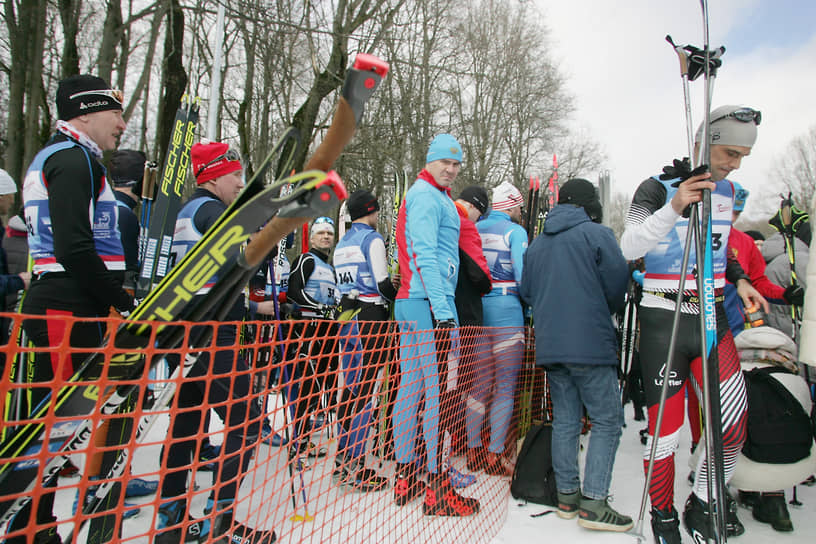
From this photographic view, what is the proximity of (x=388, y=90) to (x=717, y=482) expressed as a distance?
Answer: 14947 mm

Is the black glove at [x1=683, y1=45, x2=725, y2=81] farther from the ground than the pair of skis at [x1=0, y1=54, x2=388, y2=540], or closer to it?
farther from the ground

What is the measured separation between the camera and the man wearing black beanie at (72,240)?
2.10m

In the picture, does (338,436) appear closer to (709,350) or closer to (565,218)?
(709,350)

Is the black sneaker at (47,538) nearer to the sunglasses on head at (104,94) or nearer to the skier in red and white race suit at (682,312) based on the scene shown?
the sunglasses on head at (104,94)

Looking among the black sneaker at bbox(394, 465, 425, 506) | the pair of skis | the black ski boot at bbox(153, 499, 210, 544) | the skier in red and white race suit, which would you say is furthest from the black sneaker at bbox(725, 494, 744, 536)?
Result: the pair of skis

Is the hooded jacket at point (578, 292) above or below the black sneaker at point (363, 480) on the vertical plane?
above

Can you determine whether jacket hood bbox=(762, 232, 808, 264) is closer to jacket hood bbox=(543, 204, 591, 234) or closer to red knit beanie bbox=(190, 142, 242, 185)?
jacket hood bbox=(543, 204, 591, 234)

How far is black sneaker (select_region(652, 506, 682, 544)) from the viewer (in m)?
2.56

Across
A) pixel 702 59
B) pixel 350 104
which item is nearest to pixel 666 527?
pixel 702 59

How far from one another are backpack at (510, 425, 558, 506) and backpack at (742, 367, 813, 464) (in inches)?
43.5

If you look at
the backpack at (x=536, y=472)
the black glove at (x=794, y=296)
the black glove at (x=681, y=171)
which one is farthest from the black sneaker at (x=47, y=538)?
the black glove at (x=794, y=296)

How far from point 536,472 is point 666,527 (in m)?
0.87

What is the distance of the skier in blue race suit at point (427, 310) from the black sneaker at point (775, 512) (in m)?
1.67

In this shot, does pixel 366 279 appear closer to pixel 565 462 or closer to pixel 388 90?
pixel 565 462
